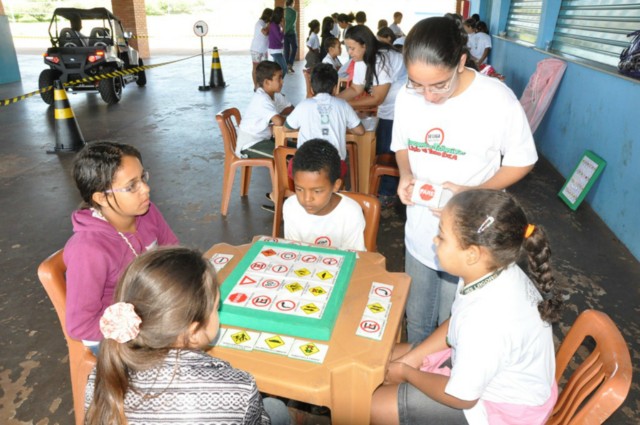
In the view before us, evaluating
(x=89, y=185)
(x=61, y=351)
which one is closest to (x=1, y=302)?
(x=61, y=351)

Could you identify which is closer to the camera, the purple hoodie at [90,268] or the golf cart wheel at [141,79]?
the purple hoodie at [90,268]

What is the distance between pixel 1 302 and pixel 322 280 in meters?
2.29

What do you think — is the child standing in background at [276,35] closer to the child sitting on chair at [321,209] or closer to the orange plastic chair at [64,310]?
the child sitting on chair at [321,209]

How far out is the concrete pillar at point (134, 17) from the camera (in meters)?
13.4

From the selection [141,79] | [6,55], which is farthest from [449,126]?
[6,55]

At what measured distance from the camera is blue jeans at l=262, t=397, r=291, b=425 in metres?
1.44

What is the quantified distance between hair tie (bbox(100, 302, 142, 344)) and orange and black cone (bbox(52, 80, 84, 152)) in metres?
5.48

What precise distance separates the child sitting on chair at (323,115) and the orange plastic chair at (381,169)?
1.10 feet

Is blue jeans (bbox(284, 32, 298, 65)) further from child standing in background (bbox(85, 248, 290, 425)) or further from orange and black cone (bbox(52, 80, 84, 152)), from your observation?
child standing in background (bbox(85, 248, 290, 425))

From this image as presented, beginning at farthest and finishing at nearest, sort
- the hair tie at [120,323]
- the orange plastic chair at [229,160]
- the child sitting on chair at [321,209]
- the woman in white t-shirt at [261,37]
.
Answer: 1. the woman in white t-shirt at [261,37]
2. the orange plastic chair at [229,160]
3. the child sitting on chair at [321,209]
4. the hair tie at [120,323]

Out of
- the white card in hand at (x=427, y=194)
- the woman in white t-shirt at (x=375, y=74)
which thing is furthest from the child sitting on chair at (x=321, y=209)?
the woman in white t-shirt at (x=375, y=74)

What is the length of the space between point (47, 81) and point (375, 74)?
21.9 ft

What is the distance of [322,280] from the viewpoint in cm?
150

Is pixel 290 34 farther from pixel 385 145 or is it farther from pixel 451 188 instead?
pixel 451 188
